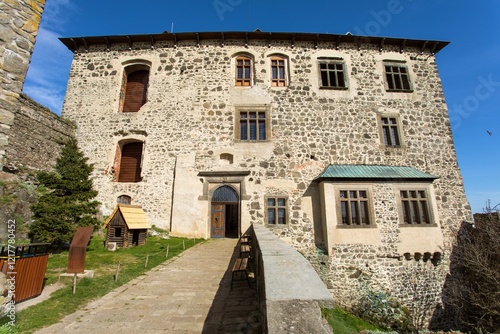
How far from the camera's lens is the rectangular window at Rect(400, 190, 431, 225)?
41.4 ft

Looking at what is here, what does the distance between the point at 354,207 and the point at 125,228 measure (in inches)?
419

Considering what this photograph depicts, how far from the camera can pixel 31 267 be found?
521 cm

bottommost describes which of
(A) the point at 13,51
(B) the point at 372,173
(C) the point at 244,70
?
(A) the point at 13,51

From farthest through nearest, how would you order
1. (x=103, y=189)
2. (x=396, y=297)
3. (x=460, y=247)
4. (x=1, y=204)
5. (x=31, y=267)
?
(x=103, y=189) < (x=460, y=247) < (x=396, y=297) < (x=1, y=204) < (x=31, y=267)

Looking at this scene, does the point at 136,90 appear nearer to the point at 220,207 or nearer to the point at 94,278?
the point at 220,207

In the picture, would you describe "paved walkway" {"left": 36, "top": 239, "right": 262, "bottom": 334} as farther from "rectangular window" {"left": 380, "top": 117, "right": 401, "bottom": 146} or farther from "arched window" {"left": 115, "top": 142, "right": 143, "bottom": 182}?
"rectangular window" {"left": 380, "top": 117, "right": 401, "bottom": 146}

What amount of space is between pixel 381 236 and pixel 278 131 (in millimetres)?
7549

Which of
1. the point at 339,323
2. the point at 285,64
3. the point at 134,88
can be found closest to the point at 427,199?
the point at 285,64

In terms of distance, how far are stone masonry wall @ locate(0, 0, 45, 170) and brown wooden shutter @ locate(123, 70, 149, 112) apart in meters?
12.8

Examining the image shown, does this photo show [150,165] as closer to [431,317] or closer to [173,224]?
[173,224]

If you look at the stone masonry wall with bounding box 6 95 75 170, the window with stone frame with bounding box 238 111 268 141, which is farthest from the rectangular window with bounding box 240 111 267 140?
the stone masonry wall with bounding box 6 95 75 170

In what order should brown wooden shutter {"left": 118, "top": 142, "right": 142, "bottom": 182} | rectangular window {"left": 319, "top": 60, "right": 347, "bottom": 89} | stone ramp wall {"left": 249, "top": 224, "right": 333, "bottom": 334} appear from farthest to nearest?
rectangular window {"left": 319, "top": 60, "right": 347, "bottom": 89} → brown wooden shutter {"left": 118, "top": 142, "right": 142, "bottom": 182} → stone ramp wall {"left": 249, "top": 224, "right": 333, "bottom": 334}

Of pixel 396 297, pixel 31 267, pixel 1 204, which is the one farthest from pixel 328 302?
pixel 396 297

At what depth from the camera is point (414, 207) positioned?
12805mm
